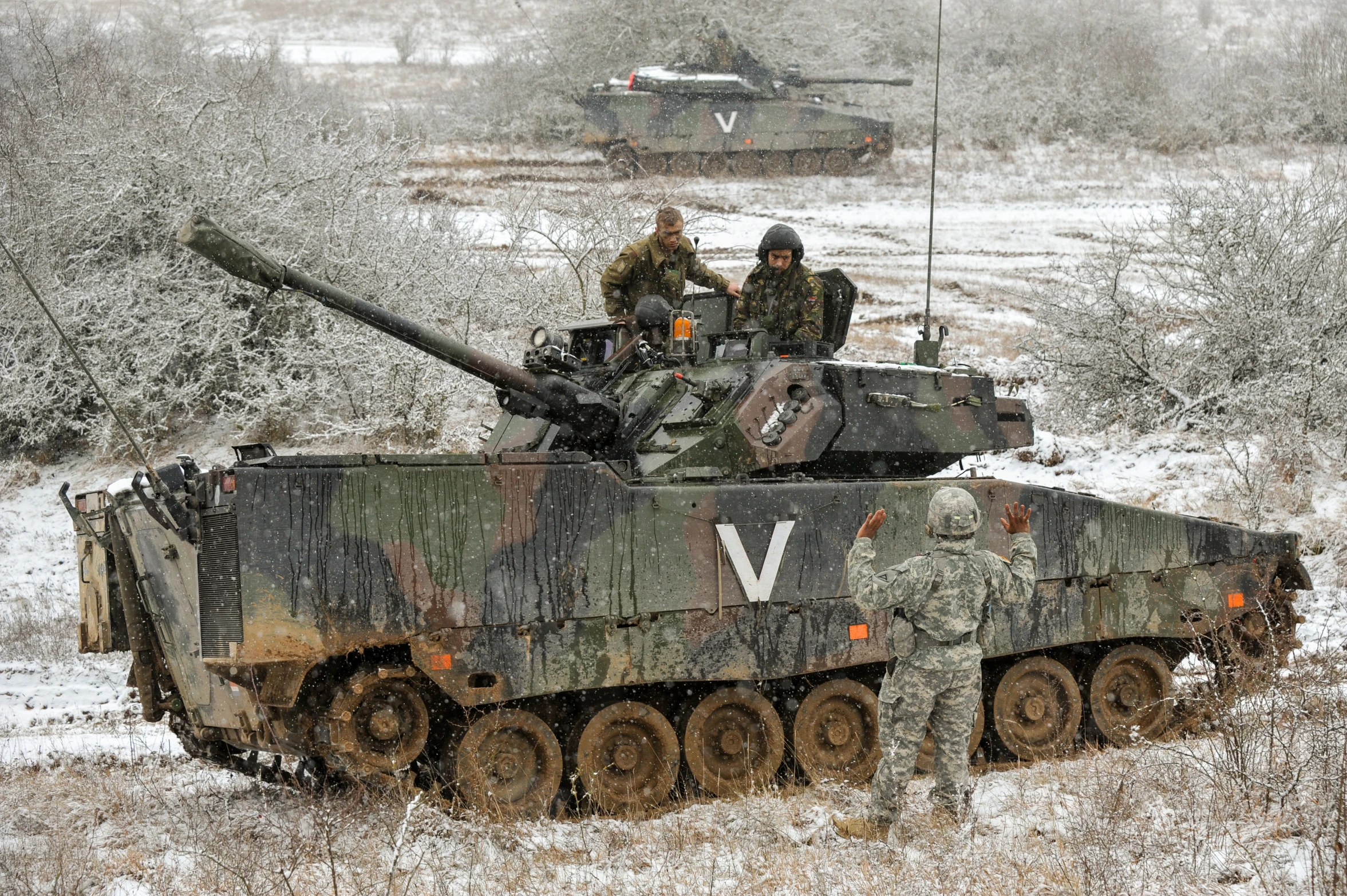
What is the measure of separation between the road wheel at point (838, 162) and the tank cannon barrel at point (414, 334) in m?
24.2

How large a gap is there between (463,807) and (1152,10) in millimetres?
45466

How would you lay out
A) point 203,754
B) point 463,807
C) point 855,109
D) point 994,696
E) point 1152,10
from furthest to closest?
point 1152,10 → point 855,109 → point 994,696 → point 203,754 → point 463,807

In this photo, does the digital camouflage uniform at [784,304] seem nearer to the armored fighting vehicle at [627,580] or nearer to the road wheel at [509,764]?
the armored fighting vehicle at [627,580]

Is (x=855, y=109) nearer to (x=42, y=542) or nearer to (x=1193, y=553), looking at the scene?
(x=42, y=542)

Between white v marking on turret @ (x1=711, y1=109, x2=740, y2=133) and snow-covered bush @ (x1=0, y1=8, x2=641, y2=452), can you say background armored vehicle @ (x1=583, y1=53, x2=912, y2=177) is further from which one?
snow-covered bush @ (x1=0, y1=8, x2=641, y2=452)

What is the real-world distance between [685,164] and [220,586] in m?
26.0

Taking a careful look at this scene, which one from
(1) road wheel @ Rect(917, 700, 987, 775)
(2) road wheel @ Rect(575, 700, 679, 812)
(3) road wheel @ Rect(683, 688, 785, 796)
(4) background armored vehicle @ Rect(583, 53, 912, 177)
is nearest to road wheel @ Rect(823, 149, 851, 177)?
(4) background armored vehicle @ Rect(583, 53, 912, 177)

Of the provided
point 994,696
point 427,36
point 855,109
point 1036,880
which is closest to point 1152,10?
point 855,109

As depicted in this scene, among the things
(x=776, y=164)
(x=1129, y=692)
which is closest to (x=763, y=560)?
(x=1129, y=692)

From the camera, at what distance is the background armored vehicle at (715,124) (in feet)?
99.0

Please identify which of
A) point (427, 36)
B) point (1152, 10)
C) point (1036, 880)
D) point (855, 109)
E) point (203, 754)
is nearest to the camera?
point (1036, 880)

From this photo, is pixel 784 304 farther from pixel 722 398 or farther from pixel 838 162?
pixel 838 162

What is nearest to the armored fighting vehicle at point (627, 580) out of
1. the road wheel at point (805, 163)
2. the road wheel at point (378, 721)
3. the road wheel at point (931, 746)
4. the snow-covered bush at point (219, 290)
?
the road wheel at point (378, 721)

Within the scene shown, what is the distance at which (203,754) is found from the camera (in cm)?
744
